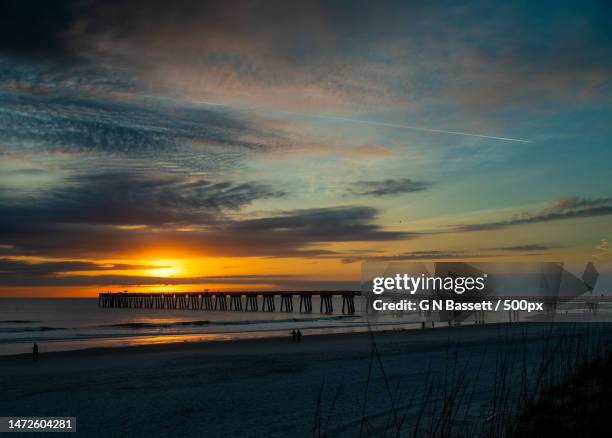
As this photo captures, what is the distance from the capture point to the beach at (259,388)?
1015 centimetres

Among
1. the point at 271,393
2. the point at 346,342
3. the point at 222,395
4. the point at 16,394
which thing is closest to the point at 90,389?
the point at 16,394

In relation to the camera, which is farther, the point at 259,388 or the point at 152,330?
the point at 152,330

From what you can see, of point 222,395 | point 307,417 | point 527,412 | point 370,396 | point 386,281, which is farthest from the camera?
point 386,281

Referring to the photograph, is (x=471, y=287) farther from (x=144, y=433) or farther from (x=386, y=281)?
(x=144, y=433)

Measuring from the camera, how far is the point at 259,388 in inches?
608

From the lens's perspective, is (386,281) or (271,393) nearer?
(271,393)

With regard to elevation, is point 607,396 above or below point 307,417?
above

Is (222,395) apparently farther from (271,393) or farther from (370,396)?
(370,396)

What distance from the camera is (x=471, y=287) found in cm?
7925

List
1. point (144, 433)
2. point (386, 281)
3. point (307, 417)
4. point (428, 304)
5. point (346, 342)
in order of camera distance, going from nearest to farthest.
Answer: point (144, 433) → point (307, 417) → point (346, 342) → point (428, 304) → point (386, 281)

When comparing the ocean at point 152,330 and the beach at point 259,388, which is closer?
the beach at point 259,388

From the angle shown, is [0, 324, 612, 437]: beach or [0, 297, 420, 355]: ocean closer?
[0, 324, 612, 437]: beach

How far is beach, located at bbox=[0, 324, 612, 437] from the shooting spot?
33.3 ft

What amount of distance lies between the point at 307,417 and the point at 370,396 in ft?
7.64
